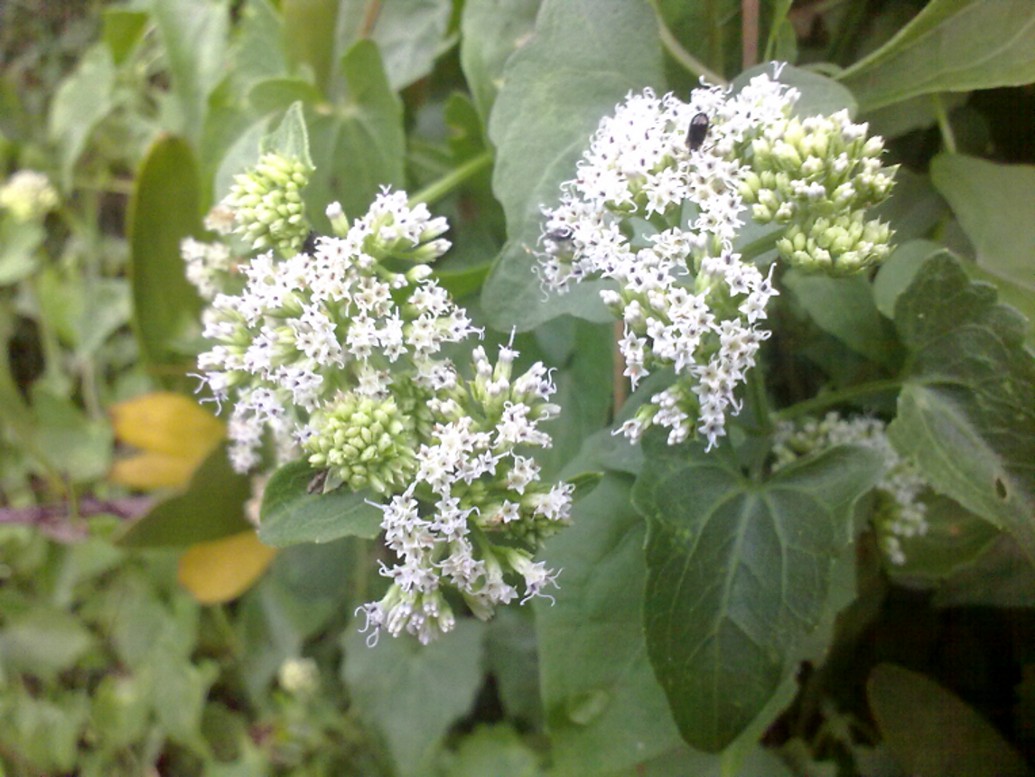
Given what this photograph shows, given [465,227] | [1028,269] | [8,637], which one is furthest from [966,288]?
[8,637]

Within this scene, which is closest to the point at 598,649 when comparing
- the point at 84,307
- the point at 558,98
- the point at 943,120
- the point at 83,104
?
the point at 558,98

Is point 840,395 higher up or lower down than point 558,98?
lower down

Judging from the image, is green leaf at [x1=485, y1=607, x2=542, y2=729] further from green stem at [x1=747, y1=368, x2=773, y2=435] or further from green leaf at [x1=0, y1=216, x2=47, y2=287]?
green leaf at [x1=0, y1=216, x2=47, y2=287]

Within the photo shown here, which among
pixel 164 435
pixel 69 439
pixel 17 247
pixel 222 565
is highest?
pixel 17 247

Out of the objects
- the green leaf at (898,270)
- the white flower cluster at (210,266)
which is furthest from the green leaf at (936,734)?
the white flower cluster at (210,266)

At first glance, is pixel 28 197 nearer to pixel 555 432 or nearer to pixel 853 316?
pixel 555 432

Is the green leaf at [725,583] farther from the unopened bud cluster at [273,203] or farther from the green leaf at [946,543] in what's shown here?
the unopened bud cluster at [273,203]
